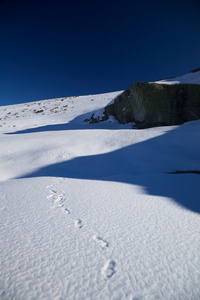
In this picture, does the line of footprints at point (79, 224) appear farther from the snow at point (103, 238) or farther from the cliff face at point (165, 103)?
the cliff face at point (165, 103)

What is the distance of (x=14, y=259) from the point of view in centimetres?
77

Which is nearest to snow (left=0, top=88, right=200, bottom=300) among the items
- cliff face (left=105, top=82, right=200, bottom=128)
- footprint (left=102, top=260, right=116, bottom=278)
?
footprint (left=102, top=260, right=116, bottom=278)

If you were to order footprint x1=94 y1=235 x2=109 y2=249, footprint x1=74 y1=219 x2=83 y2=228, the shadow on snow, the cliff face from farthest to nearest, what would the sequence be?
the cliff face → the shadow on snow → footprint x1=74 y1=219 x2=83 y2=228 → footprint x1=94 y1=235 x2=109 y2=249

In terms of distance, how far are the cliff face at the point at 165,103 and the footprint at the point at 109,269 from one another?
5.78 m

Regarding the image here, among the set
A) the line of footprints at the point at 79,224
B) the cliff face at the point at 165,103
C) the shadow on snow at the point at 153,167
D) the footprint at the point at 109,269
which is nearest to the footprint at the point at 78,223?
the line of footprints at the point at 79,224

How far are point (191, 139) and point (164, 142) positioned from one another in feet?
2.14

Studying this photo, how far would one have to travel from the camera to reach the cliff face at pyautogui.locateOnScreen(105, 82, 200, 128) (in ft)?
18.1

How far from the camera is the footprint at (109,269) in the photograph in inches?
27.0

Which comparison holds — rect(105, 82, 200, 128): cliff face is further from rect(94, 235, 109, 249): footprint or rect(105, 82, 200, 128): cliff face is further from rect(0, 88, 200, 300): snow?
rect(94, 235, 109, 249): footprint

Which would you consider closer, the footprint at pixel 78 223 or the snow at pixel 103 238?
the snow at pixel 103 238

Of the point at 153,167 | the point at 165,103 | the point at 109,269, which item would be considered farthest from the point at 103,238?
the point at 165,103

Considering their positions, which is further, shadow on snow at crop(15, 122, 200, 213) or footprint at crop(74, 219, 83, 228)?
shadow on snow at crop(15, 122, 200, 213)

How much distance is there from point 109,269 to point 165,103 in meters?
6.23

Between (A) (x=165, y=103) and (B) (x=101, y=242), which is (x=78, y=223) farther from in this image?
(A) (x=165, y=103)
